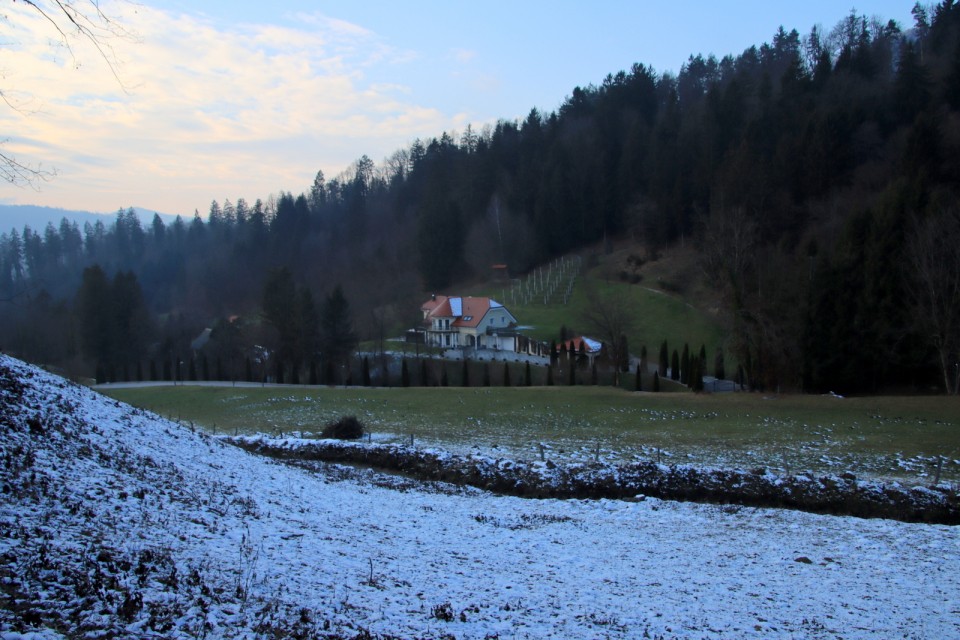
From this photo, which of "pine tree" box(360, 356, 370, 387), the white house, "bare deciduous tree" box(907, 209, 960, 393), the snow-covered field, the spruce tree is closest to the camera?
the snow-covered field

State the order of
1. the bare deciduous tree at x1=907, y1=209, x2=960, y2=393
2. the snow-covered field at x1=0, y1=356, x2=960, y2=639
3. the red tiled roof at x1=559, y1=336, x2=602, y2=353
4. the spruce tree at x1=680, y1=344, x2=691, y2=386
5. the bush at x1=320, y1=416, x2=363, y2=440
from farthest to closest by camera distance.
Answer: the red tiled roof at x1=559, y1=336, x2=602, y2=353
the spruce tree at x1=680, y1=344, x2=691, y2=386
the bare deciduous tree at x1=907, y1=209, x2=960, y2=393
the bush at x1=320, y1=416, x2=363, y2=440
the snow-covered field at x1=0, y1=356, x2=960, y2=639

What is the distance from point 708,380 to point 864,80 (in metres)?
53.7

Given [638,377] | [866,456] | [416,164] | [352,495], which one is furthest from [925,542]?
[416,164]

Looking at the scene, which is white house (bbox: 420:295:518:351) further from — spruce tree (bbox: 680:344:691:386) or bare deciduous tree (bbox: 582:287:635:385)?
spruce tree (bbox: 680:344:691:386)

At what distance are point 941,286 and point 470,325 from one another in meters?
41.8

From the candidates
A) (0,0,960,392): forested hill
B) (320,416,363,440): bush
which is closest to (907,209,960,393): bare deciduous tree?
(0,0,960,392): forested hill

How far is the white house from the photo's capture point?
207 ft

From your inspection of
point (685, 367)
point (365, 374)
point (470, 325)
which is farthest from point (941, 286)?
point (470, 325)

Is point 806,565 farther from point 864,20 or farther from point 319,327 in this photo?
point 864,20

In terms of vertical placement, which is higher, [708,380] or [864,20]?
[864,20]

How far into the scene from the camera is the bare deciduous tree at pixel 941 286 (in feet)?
102

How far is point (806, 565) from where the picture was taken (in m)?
10.2

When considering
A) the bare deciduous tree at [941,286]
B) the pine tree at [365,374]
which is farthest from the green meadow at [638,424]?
the pine tree at [365,374]

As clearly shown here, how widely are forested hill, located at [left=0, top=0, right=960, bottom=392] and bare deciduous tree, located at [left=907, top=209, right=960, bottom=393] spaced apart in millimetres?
175
